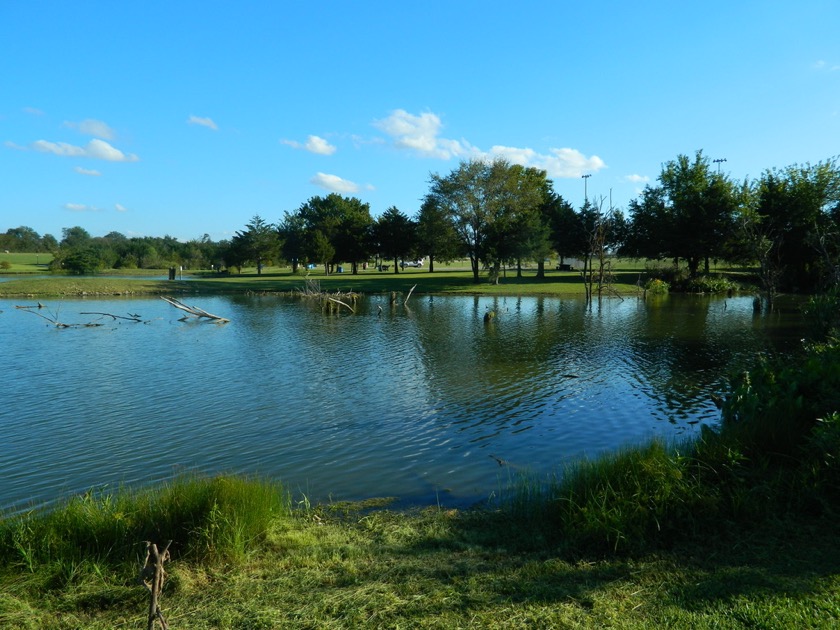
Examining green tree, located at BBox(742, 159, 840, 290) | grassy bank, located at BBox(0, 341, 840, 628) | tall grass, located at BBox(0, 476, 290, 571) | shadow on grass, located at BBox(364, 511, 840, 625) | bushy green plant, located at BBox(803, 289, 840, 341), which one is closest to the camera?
grassy bank, located at BBox(0, 341, 840, 628)

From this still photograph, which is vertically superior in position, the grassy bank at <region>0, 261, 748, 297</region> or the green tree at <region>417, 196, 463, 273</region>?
the green tree at <region>417, 196, 463, 273</region>

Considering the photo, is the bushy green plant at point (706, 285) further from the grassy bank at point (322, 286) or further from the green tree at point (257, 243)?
the green tree at point (257, 243)

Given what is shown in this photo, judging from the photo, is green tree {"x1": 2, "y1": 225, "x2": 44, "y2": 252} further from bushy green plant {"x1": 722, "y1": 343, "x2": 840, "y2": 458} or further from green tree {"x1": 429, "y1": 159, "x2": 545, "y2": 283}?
bushy green plant {"x1": 722, "y1": 343, "x2": 840, "y2": 458}

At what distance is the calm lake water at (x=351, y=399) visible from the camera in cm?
1030

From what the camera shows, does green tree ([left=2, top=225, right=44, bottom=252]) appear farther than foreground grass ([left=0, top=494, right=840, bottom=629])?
Yes

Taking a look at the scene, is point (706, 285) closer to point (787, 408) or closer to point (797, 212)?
point (797, 212)

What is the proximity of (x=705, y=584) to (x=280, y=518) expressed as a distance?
464 centimetres

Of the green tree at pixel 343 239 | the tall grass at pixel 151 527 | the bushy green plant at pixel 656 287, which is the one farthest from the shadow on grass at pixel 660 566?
the green tree at pixel 343 239

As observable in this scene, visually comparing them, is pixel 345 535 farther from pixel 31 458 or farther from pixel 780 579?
pixel 31 458

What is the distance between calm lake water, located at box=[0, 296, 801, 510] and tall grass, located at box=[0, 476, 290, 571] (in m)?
2.61

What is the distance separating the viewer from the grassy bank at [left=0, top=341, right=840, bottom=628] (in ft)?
15.4

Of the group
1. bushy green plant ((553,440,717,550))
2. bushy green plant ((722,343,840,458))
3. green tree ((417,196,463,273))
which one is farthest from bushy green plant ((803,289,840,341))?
green tree ((417,196,463,273))

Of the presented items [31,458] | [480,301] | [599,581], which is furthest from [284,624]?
[480,301]

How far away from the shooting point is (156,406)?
14.8 m
